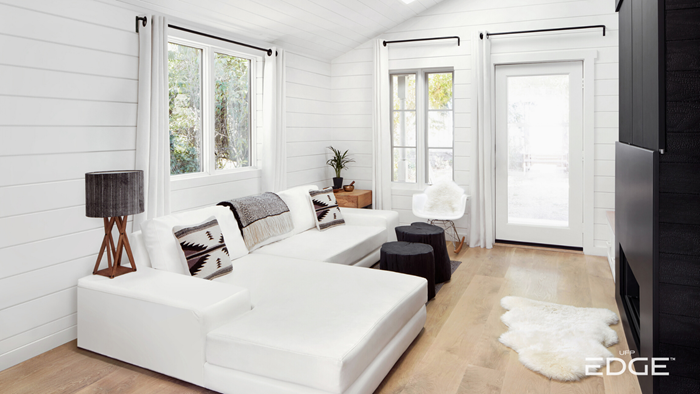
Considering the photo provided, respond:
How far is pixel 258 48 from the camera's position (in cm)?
455

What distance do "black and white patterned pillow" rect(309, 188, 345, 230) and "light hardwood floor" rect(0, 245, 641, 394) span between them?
125 centimetres

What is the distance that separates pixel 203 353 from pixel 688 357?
2.02 metres

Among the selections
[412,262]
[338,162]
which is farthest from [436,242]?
[338,162]

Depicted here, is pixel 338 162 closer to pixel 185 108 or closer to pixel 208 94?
pixel 208 94

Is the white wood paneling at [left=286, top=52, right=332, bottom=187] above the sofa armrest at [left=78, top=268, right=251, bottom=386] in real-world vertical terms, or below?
above

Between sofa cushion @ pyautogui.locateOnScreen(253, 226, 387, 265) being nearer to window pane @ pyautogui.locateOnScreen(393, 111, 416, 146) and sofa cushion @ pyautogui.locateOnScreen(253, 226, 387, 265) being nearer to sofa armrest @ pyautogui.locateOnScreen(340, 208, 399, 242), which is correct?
sofa armrest @ pyautogui.locateOnScreen(340, 208, 399, 242)

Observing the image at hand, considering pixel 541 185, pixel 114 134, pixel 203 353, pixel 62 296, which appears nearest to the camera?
pixel 203 353

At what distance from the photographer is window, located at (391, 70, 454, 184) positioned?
18.1 feet

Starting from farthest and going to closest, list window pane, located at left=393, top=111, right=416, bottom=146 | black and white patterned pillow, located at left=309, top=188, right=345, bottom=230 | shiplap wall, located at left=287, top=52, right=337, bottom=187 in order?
window pane, located at left=393, top=111, right=416, bottom=146 → shiplap wall, located at left=287, top=52, right=337, bottom=187 → black and white patterned pillow, located at left=309, top=188, right=345, bottom=230

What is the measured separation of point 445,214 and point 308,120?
74.2 inches

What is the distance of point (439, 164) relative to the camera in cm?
562

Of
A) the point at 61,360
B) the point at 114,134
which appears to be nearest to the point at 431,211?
the point at 114,134

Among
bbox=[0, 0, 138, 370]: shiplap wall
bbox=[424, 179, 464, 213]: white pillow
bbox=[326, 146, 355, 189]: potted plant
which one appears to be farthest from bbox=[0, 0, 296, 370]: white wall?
bbox=[424, 179, 464, 213]: white pillow

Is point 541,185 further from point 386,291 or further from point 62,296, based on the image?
point 62,296
